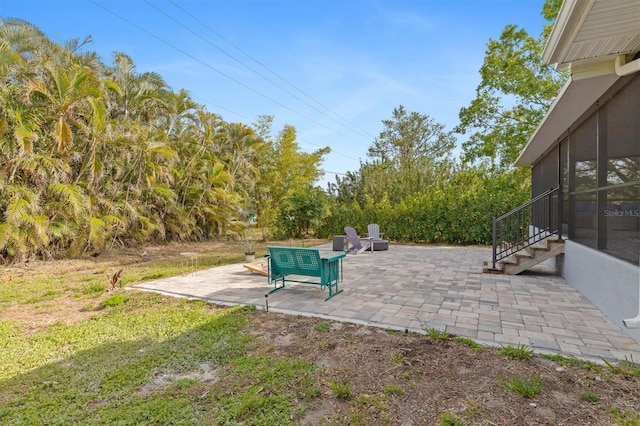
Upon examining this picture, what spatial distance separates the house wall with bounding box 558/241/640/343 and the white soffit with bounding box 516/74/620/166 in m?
2.19

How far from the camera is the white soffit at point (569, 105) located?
4066 millimetres

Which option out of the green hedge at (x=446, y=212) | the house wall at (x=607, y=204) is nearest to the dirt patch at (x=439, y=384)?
the house wall at (x=607, y=204)

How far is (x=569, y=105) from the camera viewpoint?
4910 mm

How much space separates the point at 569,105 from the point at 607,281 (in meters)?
2.66

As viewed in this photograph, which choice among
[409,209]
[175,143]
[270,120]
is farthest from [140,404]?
[270,120]

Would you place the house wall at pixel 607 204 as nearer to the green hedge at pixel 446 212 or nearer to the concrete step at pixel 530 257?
the concrete step at pixel 530 257

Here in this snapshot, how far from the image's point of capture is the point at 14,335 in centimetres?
393

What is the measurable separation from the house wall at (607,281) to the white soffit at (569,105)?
2.19 m

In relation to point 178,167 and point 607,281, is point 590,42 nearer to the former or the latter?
point 607,281

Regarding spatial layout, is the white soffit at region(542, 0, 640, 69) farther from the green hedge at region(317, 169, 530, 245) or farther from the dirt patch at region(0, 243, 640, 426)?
the green hedge at region(317, 169, 530, 245)

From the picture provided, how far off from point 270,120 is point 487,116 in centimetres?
1539

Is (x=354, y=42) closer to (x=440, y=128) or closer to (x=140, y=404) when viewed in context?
(x=140, y=404)

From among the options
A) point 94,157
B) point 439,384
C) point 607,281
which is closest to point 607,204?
point 607,281

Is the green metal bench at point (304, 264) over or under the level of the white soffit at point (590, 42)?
under
